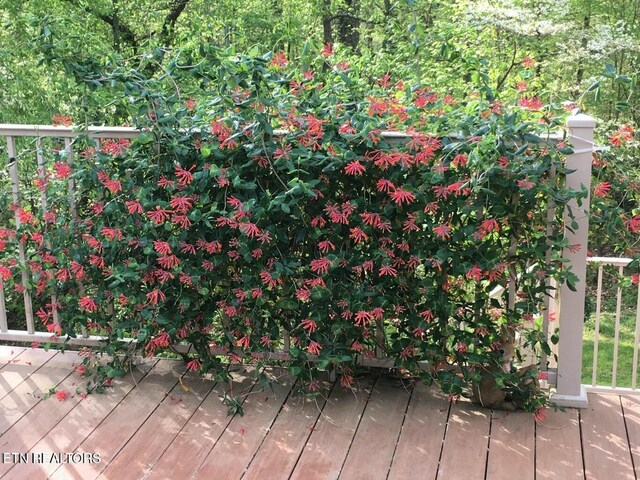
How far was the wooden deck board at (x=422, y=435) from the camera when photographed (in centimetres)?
254

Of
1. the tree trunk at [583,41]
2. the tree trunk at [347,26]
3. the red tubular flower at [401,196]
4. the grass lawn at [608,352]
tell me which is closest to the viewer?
the red tubular flower at [401,196]

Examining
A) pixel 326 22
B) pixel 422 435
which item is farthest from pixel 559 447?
pixel 326 22

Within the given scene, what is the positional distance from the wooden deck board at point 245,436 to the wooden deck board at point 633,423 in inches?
52.0

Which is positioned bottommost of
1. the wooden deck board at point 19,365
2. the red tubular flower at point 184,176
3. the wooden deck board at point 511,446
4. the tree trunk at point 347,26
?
the wooden deck board at point 511,446

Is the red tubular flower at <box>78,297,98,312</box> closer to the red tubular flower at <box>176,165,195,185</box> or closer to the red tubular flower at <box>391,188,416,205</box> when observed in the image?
the red tubular flower at <box>176,165,195,185</box>

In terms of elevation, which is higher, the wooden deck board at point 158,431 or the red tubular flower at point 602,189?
the red tubular flower at point 602,189

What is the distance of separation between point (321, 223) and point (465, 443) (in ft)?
3.16

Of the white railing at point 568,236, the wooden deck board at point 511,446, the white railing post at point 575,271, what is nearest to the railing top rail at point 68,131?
the white railing at point 568,236

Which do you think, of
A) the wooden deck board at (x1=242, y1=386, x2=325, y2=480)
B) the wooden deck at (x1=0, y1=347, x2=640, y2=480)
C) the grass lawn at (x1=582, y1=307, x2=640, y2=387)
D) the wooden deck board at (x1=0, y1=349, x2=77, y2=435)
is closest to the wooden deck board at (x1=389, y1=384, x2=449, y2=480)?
the wooden deck at (x1=0, y1=347, x2=640, y2=480)

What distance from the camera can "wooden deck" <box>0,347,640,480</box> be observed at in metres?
2.54

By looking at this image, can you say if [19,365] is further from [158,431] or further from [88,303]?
[158,431]

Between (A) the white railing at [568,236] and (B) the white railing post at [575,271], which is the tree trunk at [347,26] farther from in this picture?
(B) the white railing post at [575,271]

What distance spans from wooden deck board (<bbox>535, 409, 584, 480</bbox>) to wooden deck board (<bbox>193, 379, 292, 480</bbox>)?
1.00 metres

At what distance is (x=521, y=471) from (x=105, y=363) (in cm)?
185
